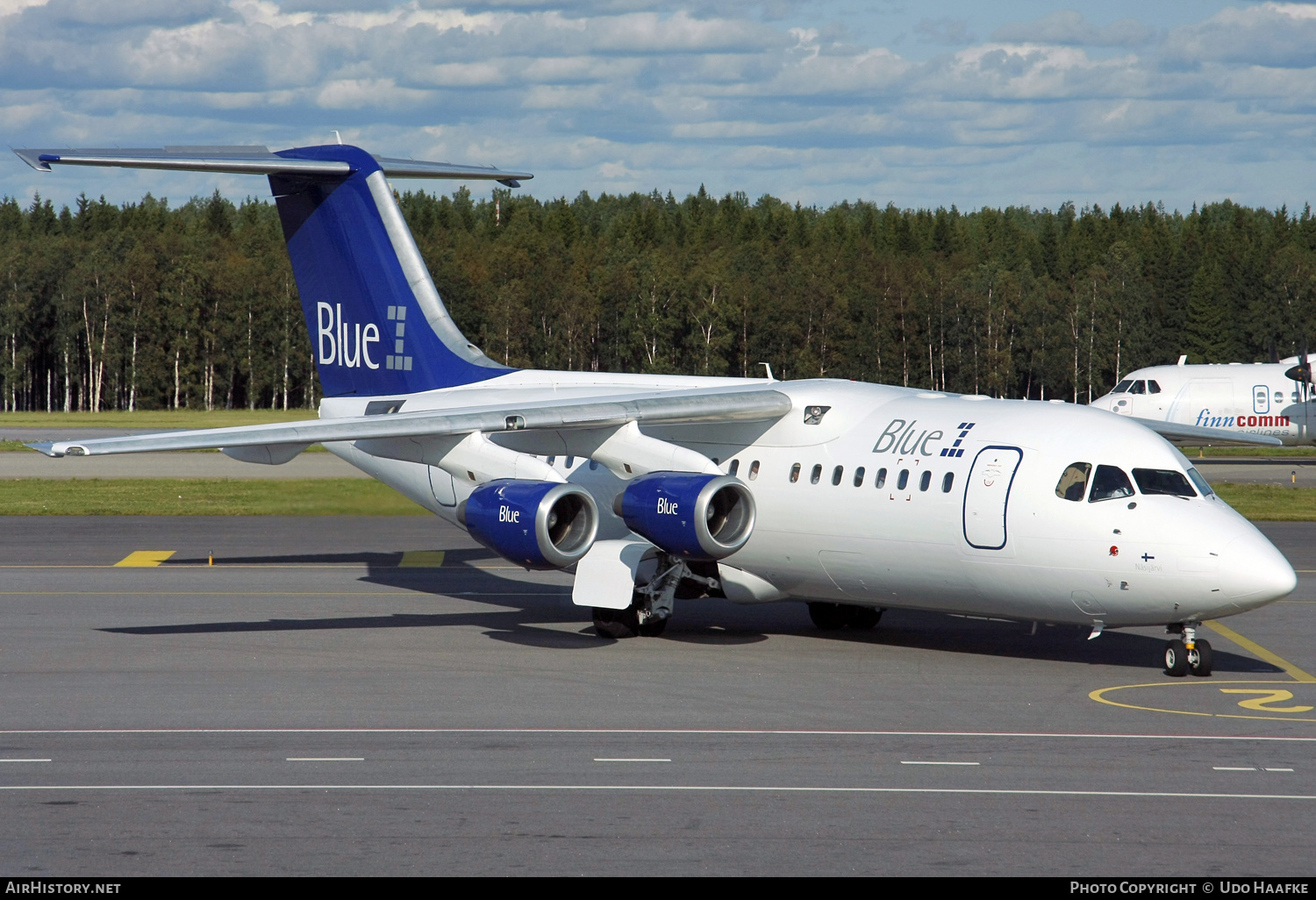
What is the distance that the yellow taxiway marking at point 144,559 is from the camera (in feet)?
82.4

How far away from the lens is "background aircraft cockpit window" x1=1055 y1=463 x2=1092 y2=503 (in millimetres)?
15508

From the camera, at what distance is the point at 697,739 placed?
1295cm

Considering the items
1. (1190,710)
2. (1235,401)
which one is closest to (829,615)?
(1190,710)

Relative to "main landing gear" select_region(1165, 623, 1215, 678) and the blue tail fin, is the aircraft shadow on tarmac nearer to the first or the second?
"main landing gear" select_region(1165, 623, 1215, 678)

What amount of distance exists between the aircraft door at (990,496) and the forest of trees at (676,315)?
74.3 m

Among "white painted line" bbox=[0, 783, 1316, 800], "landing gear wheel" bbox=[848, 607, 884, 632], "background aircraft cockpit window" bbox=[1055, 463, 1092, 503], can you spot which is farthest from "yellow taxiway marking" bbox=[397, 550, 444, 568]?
"white painted line" bbox=[0, 783, 1316, 800]

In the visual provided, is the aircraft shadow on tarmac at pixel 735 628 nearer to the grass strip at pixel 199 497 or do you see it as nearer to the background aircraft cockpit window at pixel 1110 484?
the grass strip at pixel 199 497

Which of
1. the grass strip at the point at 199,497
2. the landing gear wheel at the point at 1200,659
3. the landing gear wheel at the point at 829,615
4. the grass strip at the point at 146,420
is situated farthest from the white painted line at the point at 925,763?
the grass strip at the point at 146,420

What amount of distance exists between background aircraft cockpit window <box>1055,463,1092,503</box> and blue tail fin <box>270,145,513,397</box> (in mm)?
9510

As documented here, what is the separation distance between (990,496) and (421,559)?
13.6 meters

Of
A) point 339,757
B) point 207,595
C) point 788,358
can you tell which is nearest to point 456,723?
point 339,757

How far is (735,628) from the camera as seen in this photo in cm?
1961

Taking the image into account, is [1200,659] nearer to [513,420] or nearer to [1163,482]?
[1163,482]
